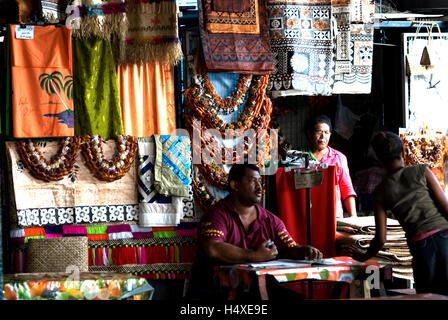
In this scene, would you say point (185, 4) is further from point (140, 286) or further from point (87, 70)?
point (140, 286)

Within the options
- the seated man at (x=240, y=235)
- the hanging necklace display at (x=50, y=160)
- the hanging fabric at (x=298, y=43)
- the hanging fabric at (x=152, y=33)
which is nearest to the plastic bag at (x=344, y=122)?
the hanging fabric at (x=298, y=43)

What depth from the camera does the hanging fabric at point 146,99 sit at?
6609 millimetres

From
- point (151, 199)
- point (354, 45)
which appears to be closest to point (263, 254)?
point (151, 199)

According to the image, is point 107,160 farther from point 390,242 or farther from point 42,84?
point 390,242

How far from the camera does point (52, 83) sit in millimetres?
6219

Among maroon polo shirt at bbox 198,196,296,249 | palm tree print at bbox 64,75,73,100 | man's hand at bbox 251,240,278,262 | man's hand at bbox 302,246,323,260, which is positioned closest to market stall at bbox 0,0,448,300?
palm tree print at bbox 64,75,73,100

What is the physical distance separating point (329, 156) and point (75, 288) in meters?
3.52

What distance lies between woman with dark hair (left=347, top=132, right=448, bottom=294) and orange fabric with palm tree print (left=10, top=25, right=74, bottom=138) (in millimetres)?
2978

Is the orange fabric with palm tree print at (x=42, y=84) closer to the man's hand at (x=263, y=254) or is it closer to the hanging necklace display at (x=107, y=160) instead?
the hanging necklace display at (x=107, y=160)

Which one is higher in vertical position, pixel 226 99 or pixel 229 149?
pixel 226 99

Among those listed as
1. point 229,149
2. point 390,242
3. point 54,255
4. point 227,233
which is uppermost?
point 229,149

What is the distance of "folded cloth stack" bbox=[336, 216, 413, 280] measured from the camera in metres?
6.21

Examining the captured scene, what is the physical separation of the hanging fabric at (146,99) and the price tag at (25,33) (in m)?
0.87
